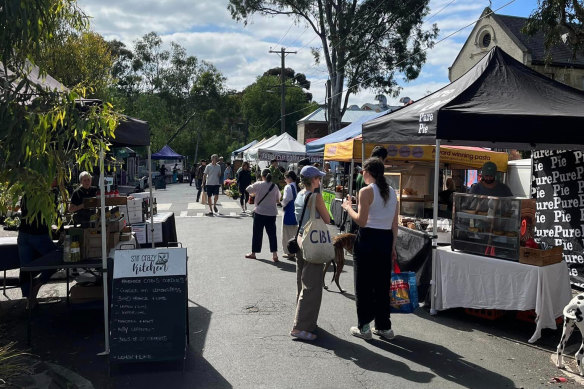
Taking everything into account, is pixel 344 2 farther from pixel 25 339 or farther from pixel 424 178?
pixel 25 339

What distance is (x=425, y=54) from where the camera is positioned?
3155 cm

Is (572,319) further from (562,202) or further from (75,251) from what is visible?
(75,251)

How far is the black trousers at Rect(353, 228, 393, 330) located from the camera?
5.67m

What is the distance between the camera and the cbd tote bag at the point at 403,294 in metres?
6.15

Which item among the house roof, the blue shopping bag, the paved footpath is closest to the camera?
the paved footpath

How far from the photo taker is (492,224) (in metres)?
6.38

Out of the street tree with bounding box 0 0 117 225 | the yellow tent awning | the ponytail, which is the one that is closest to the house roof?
the yellow tent awning

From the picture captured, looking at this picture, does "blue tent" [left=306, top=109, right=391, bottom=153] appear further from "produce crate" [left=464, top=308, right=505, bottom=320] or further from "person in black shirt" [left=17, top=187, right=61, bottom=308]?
"person in black shirt" [left=17, top=187, right=61, bottom=308]

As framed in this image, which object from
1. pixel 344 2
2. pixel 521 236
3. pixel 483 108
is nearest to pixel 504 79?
pixel 483 108

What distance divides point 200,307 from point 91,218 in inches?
74.4

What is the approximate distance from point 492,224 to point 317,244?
7.39ft

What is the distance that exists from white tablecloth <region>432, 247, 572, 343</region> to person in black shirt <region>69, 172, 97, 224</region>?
4456 mm

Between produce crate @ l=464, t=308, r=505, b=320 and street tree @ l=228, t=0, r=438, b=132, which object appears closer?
produce crate @ l=464, t=308, r=505, b=320

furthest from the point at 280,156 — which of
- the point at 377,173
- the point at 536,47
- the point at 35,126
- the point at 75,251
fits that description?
the point at 35,126
